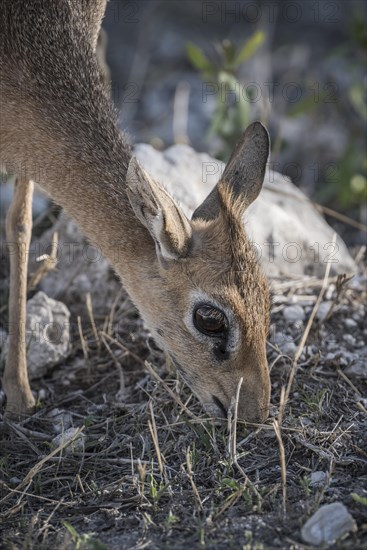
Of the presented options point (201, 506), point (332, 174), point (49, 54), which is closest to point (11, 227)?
point (49, 54)

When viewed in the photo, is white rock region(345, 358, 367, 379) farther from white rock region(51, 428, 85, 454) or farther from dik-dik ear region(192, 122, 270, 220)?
white rock region(51, 428, 85, 454)

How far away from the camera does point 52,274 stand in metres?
7.08

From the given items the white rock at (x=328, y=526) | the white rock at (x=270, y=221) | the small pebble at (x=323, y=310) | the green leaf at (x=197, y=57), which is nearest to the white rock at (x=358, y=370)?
the small pebble at (x=323, y=310)

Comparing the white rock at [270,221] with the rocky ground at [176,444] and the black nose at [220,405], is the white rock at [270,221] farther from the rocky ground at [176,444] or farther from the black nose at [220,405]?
the black nose at [220,405]

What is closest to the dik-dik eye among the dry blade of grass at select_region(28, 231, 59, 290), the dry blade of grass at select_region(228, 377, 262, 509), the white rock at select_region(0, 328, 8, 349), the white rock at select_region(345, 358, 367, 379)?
the dry blade of grass at select_region(228, 377, 262, 509)

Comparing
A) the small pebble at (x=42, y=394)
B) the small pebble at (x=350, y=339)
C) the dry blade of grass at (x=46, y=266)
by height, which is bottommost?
the small pebble at (x=42, y=394)

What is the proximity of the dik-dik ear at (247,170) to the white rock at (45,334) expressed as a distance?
140 centimetres

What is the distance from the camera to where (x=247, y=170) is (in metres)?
5.69

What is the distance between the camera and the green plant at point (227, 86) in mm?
7664

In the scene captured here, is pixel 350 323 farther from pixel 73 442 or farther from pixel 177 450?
pixel 73 442

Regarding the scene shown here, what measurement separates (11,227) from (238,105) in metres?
2.53

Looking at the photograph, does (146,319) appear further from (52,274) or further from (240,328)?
(52,274)

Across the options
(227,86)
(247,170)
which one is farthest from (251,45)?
(247,170)

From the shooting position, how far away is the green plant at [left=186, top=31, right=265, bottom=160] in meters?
7.66
